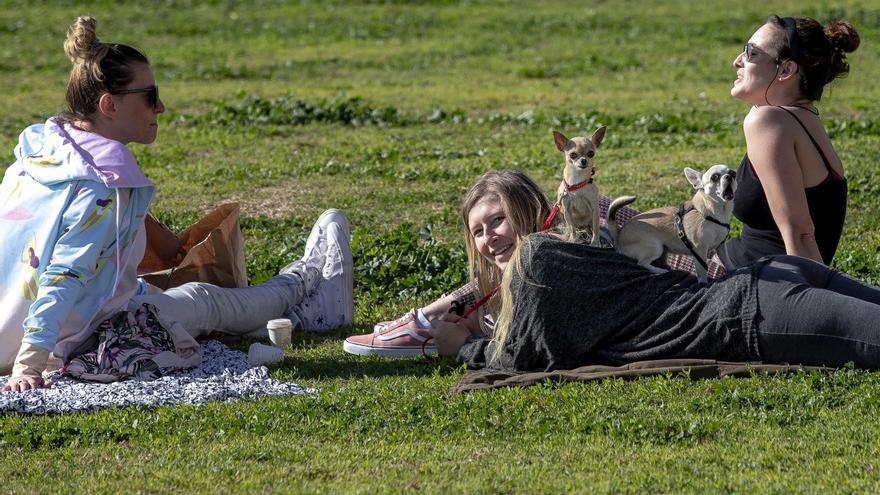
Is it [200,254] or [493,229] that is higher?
[493,229]

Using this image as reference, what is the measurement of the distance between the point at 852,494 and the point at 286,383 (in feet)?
8.66

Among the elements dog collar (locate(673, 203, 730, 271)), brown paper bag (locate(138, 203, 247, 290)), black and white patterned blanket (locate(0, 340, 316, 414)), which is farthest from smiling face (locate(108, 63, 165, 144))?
dog collar (locate(673, 203, 730, 271))

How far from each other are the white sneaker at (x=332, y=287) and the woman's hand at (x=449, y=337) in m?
1.06

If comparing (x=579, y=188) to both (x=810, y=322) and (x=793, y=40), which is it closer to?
(x=810, y=322)

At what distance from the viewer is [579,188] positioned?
530cm

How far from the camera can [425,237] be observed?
863cm

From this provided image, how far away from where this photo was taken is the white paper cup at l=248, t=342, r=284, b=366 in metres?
6.36

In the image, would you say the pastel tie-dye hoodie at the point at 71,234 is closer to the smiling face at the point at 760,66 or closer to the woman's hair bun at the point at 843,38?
the smiling face at the point at 760,66

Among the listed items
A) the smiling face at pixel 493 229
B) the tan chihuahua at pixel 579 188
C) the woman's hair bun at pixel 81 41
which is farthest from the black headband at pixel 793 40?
the woman's hair bun at pixel 81 41

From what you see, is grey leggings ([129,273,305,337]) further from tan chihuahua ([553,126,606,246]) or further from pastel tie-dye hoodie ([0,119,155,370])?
tan chihuahua ([553,126,606,246])

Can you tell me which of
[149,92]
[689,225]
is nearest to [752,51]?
[689,225]

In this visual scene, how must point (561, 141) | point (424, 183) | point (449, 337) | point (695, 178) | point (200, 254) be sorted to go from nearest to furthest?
point (561, 141), point (695, 178), point (449, 337), point (200, 254), point (424, 183)

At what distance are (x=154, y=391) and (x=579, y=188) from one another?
2.05 metres

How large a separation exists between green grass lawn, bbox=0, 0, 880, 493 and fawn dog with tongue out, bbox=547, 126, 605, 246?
2.18 feet
